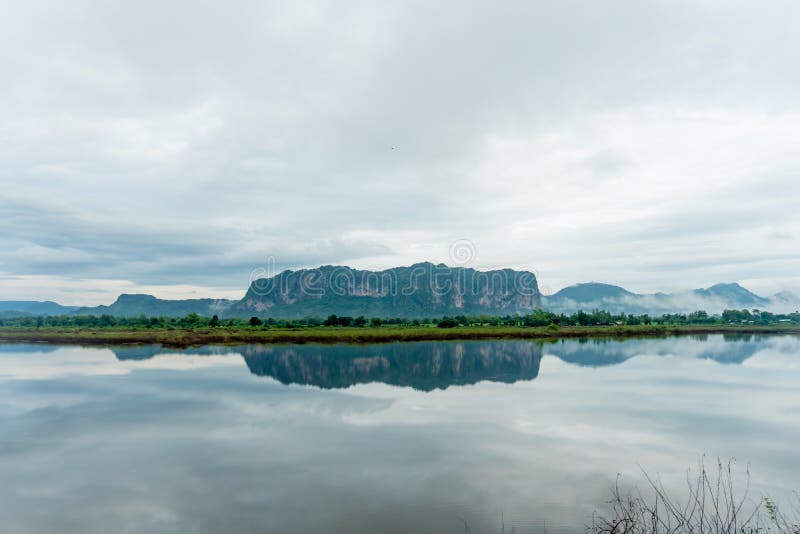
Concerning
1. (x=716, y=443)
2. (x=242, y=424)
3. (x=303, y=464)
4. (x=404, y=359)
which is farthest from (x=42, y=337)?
(x=716, y=443)

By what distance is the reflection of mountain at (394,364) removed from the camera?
30594 mm

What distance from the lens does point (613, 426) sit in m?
17.6

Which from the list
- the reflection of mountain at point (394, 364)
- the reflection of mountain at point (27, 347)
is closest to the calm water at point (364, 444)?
the reflection of mountain at point (394, 364)

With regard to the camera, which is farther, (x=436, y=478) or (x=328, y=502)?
(x=436, y=478)

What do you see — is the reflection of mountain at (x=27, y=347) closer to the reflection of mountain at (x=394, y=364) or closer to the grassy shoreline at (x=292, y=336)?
the grassy shoreline at (x=292, y=336)

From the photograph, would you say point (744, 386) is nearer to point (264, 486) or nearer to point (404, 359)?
point (404, 359)

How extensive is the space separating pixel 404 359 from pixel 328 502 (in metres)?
31.6

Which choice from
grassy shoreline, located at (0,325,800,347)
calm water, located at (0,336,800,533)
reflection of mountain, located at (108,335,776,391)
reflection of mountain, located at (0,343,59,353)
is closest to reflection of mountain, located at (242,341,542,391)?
reflection of mountain, located at (108,335,776,391)

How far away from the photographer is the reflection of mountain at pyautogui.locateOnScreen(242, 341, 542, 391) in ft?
100

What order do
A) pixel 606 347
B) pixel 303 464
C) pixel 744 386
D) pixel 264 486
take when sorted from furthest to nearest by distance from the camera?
1. pixel 606 347
2. pixel 744 386
3. pixel 303 464
4. pixel 264 486

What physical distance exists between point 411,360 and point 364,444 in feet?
84.8

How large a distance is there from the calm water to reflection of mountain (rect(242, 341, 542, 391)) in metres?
0.56

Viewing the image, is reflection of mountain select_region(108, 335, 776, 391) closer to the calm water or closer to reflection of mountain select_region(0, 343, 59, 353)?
the calm water

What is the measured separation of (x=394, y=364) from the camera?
3869cm
